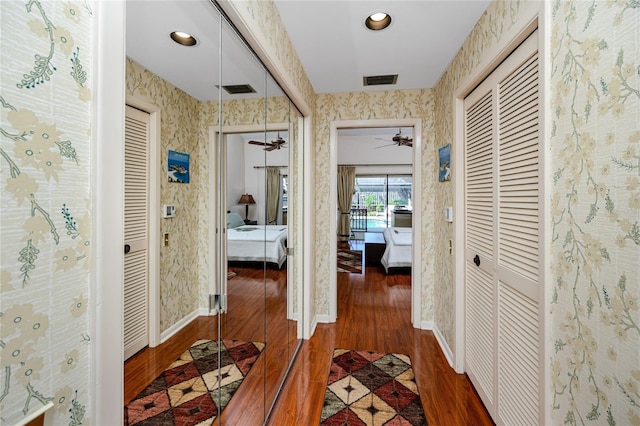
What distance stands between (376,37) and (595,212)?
1831mm

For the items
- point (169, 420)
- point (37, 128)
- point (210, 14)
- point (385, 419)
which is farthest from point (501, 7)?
point (385, 419)

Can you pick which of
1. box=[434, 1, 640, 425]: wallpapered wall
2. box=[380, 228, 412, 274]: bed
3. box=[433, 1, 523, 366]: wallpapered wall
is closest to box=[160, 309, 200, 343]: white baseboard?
box=[434, 1, 640, 425]: wallpapered wall

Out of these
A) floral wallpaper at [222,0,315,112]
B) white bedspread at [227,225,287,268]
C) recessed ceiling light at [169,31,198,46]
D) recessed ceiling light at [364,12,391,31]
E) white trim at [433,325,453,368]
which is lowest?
white trim at [433,325,453,368]

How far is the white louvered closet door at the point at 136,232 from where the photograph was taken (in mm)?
715

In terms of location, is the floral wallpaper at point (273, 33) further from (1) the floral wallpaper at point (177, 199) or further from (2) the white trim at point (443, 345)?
(2) the white trim at point (443, 345)

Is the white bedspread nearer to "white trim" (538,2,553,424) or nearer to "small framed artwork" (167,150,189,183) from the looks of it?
"small framed artwork" (167,150,189,183)

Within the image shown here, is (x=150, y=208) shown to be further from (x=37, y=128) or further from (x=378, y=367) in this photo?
(x=378, y=367)

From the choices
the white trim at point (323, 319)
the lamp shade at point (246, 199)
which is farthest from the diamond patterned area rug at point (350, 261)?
the lamp shade at point (246, 199)

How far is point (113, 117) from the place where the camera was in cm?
58

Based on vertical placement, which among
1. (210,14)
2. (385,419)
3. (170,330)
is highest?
(210,14)

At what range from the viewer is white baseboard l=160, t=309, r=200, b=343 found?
34.0 inches

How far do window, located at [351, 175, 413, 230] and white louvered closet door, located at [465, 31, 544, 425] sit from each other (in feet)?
19.0

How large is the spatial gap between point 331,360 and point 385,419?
0.73m

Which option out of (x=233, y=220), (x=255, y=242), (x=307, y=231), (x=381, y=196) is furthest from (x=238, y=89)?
(x=381, y=196)
